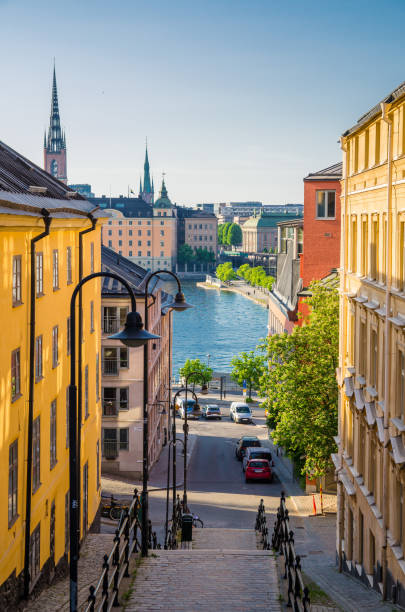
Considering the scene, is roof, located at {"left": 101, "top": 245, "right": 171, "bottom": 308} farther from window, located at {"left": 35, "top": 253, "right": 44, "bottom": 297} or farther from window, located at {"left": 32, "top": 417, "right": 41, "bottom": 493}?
window, located at {"left": 32, "top": 417, "right": 41, "bottom": 493}

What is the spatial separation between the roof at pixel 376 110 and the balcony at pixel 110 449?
86.2 feet

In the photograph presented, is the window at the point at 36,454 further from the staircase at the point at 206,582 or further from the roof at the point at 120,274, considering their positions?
the roof at the point at 120,274

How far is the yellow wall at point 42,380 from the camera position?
16391mm

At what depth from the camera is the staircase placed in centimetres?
1448

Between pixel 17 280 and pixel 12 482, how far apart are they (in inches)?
167

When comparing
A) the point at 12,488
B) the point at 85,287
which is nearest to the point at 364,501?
the point at 12,488

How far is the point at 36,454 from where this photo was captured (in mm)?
19703

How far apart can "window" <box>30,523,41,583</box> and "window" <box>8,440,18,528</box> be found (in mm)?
1814

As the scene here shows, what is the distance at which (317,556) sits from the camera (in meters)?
29.3

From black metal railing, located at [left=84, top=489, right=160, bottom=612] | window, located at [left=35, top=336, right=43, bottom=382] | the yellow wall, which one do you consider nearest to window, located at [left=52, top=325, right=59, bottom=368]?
the yellow wall

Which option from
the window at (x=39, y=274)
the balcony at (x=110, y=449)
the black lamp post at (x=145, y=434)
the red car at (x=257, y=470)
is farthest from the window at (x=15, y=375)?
the red car at (x=257, y=470)

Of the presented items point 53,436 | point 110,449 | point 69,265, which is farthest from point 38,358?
point 110,449

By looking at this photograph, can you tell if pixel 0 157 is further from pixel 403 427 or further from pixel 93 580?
pixel 403 427

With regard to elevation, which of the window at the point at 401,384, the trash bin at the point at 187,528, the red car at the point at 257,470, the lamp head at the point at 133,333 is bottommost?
the red car at the point at 257,470
